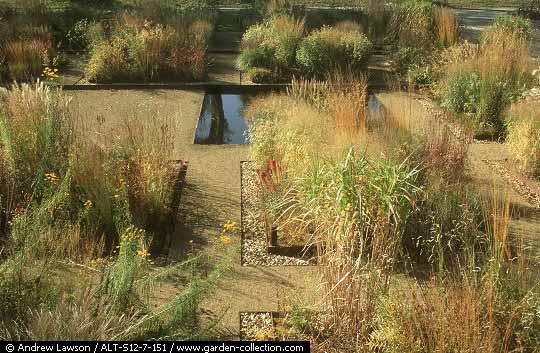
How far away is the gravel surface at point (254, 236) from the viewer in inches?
197

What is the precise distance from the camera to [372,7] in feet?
45.4

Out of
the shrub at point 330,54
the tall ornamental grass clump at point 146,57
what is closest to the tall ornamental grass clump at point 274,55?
the shrub at point 330,54

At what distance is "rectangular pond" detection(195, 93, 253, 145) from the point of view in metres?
8.45

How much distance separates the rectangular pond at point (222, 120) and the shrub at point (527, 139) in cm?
317

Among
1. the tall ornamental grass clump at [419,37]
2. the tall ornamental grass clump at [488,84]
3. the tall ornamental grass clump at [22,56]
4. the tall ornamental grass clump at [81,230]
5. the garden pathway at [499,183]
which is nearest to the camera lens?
the tall ornamental grass clump at [81,230]

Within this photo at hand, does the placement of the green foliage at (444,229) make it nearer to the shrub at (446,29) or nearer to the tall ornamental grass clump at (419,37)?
the tall ornamental grass clump at (419,37)

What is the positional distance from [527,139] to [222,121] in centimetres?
422

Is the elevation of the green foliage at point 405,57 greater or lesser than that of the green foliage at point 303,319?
greater

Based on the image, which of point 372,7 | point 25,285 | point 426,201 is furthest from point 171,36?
point 25,285

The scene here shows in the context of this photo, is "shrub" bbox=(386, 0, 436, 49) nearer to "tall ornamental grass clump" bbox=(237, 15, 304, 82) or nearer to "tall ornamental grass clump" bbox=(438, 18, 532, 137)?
"tall ornamental grass clump" bbox=(237, 15, 304, 82)

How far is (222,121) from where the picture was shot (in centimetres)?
924

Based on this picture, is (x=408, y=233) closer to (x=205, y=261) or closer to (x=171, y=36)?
(x=205, y=261)

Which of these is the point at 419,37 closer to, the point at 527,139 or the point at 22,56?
the point at 527,139

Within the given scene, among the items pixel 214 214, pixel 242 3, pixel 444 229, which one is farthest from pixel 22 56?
pixel 242 3
